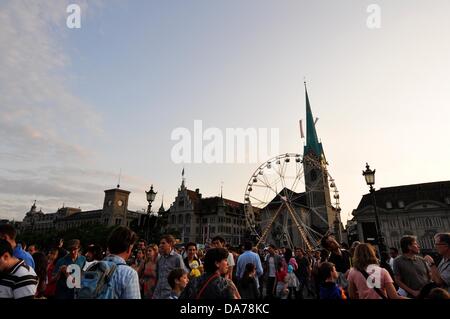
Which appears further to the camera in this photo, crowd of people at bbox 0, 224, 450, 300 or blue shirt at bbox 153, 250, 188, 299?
blue shirt at bbox 153, 250, 188, 299

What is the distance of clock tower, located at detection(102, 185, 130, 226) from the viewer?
97.2m

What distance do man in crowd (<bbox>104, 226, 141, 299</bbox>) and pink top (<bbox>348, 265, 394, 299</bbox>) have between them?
3.57 metres

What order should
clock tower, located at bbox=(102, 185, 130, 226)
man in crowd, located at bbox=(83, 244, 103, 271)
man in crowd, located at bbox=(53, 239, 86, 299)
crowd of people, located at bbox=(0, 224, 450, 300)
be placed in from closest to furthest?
crowd of people, located at bbox=(0, 224, 450, 300) → man in crowd, located at bbox=(53, 239, 86, 299) → man in crowd, located at bbox=(83, 244, 103, 271) → clock tower, located at bbox=(102, 185, 130, 226)

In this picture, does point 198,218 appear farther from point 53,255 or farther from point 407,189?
point 53,255

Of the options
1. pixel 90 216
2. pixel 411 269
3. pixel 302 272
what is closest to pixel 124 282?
pixel 411 269

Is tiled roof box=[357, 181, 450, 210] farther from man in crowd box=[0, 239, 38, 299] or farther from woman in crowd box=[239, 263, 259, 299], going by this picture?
man in crowd box=[0, 239, 38, 299]

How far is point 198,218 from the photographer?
81.3 meters

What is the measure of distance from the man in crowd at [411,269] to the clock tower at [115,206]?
4010 inches

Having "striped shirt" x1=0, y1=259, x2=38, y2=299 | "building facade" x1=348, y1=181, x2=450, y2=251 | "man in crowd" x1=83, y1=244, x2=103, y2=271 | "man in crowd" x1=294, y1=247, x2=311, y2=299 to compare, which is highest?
"building facade" x1=348, y1=181, x2=450, y2=251

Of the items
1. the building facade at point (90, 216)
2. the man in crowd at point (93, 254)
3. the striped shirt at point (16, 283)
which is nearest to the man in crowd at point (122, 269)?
the striped shirt at point (16, 283)

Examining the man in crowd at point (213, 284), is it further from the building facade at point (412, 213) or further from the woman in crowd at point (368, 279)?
the building facade at point (412, 213)

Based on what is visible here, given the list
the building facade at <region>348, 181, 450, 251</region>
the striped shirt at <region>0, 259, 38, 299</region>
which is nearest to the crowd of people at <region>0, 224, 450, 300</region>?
the striped shirt at <region>0, 259, 38, 299</region>
